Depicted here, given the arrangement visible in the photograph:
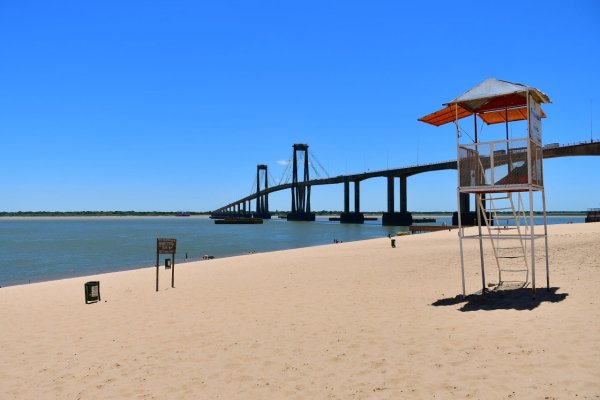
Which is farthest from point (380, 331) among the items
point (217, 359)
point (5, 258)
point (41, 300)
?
point (5, 258)

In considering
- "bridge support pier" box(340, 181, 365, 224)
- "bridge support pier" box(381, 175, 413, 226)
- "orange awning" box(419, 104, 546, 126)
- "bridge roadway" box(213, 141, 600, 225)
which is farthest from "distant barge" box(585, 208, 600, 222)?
"bridge support pier" box(340, 181, 365, 224)

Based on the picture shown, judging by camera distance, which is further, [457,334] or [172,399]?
[457,334]

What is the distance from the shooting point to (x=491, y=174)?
391 inches

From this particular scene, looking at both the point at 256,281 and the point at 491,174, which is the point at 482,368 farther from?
the point at 256,281

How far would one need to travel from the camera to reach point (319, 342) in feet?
26.9

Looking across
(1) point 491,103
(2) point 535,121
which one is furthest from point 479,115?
(2) point 535,121

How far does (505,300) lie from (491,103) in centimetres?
488

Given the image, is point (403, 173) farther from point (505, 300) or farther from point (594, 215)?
point (505, 300)

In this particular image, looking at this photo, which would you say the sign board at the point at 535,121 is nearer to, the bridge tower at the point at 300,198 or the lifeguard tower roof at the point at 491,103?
the lifeguard tower roof at the point at 491,103

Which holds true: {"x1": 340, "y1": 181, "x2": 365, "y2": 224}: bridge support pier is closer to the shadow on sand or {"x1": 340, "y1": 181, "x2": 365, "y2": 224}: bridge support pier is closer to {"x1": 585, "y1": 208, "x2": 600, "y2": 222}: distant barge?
{"x1": 585, "y1": 208, "x2": 600, "y2": 222}: distant barge

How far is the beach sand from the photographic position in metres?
6.21

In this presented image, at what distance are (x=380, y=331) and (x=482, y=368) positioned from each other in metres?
2.38

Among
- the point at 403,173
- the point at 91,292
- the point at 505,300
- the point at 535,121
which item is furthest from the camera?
the point at 403,173

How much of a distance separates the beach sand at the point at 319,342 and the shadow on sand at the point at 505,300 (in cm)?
4
